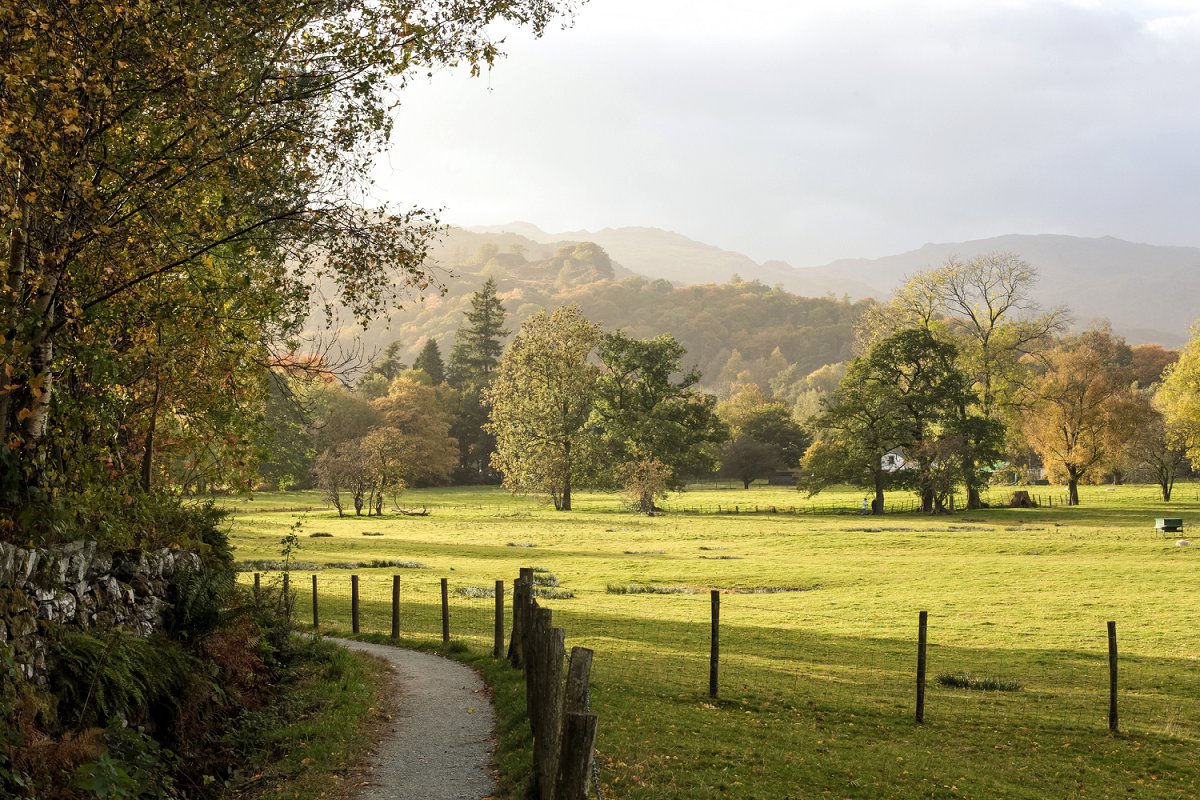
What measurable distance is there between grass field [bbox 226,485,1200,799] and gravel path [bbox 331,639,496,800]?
5.34 feet

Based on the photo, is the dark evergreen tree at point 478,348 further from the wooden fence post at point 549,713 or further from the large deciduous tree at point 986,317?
the wooden fence post at point 549,713

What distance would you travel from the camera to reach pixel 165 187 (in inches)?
422

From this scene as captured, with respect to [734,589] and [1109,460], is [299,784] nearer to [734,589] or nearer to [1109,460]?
[734,589]

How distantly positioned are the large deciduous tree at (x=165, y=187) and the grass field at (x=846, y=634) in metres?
7.70

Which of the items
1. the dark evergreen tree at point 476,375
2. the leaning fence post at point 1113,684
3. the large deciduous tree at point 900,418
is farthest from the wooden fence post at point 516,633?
the dark evergreen tree at point 476,375

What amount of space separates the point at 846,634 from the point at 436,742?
1665cm

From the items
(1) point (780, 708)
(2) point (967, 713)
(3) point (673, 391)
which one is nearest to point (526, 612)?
(1) point (780, 708)

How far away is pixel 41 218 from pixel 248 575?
2445 cm

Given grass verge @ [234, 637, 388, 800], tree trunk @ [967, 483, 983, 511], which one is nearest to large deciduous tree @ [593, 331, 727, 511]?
tree trunk @ [967, 483, 983, 511]

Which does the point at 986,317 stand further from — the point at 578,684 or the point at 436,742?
the point at 578,684

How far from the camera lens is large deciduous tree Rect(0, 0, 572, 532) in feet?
30.6

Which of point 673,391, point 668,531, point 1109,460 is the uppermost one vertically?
point 673,391

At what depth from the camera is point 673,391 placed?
3034 inches

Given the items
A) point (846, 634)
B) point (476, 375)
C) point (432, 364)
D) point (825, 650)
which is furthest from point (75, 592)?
point (432, 364)
